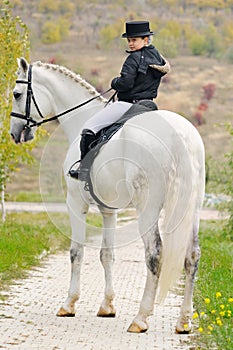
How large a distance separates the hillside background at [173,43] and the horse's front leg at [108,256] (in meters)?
33.2

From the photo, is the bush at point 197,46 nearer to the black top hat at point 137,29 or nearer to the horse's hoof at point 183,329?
the black top hat at point 137,29

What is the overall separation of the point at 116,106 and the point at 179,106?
2021 inches

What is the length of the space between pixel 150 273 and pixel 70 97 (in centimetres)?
259

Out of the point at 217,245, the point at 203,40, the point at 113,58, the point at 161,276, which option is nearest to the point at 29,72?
the point at 161,276

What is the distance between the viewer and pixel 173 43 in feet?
161

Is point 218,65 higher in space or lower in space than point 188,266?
lower

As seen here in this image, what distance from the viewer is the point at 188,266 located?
325 inches

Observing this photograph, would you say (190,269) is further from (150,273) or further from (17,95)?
(17,95)

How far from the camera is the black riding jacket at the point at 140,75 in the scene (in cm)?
859

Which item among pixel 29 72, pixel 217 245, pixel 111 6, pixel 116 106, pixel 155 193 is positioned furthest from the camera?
pixel 111 6

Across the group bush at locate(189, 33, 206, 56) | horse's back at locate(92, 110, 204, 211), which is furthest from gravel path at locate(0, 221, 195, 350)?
bush at locate(189, 33, 206, 56)

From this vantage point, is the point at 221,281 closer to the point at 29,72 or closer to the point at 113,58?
the point at 29,72

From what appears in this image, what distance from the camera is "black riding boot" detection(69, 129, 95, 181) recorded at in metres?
8.77

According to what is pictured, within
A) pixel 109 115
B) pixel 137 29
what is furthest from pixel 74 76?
pixel 137 29
